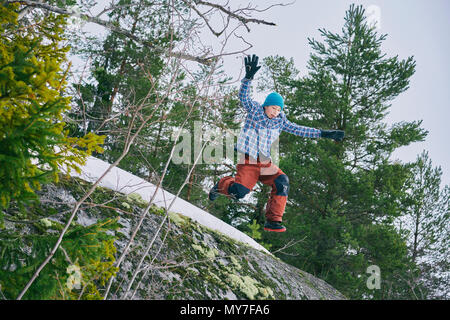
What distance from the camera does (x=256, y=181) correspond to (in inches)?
144

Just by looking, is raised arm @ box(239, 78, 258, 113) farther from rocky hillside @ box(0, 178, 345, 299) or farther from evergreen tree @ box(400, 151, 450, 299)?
evergreen tree @ box(400, 151, 450, 299)

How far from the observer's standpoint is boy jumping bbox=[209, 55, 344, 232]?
3.50 m

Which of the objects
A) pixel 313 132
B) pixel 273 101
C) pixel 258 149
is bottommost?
pixel 258 149

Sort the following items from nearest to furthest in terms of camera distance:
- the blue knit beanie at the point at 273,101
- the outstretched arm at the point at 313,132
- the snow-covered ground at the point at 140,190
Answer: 1. the snow-covered ground at the point at 140,190
2. the blue knit beanie at the point at 273,101
3. the outstretched arm at the point at 313,132

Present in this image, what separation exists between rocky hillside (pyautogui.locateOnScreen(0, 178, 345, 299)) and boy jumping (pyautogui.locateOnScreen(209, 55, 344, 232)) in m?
0.51

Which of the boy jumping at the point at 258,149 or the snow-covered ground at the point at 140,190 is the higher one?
the boy jumping at the point at 258,149

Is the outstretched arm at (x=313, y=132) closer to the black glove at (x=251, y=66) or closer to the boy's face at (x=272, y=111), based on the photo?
the boy's face at (x=272, y=111)

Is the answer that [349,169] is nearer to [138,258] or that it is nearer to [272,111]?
[272,111]

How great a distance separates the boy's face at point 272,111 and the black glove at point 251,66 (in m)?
0.38

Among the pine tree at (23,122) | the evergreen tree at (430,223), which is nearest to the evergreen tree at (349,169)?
the evergreen tree at (430,223)

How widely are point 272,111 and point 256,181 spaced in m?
0.75

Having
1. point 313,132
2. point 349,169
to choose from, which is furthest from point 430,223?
point 313,132

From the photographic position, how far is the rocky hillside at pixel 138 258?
173 centimetres
